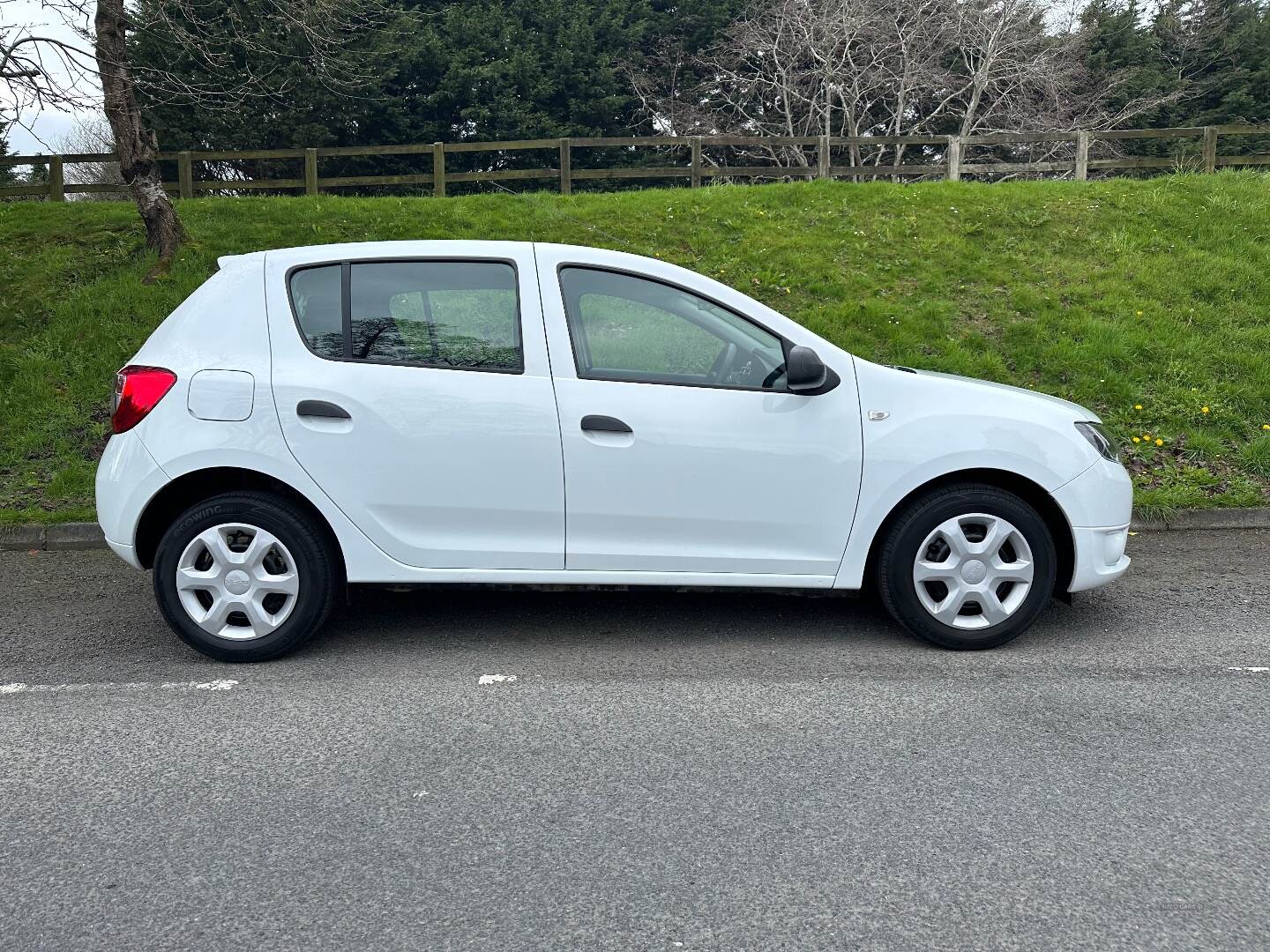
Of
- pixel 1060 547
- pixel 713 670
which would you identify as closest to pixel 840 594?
pixel 713 670

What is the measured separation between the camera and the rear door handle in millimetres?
4328

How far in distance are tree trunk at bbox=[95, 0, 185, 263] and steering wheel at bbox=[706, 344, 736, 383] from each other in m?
8.98

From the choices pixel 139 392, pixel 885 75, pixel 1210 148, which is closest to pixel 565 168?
pixel 1210 148

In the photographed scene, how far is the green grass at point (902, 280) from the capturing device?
8.16 meters

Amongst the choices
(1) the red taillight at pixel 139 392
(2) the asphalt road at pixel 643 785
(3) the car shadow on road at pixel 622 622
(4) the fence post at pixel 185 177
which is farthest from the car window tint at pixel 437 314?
(4) the fence post at pixel 185 177

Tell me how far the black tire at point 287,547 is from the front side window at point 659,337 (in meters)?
1.34

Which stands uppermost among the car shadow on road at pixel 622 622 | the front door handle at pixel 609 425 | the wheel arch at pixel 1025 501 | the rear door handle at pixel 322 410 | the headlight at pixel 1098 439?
the rear door handle at pixel 322 410

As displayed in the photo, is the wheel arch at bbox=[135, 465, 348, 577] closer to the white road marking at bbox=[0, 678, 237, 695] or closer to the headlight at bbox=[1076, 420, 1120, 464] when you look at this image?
the white road marking at bbox=[0, 678, 237, 695]

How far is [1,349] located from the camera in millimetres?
9625

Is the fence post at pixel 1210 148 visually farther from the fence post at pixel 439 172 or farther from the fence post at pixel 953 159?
the fence post at pixel 439 172

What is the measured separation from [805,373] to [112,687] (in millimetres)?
3051

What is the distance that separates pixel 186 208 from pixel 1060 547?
12.7m

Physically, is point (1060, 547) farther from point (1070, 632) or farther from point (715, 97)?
point (715, 97)

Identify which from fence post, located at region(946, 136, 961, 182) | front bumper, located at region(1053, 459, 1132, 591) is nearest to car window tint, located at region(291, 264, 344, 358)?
front bumper, located at region(1053, 459, 1132, 591)
